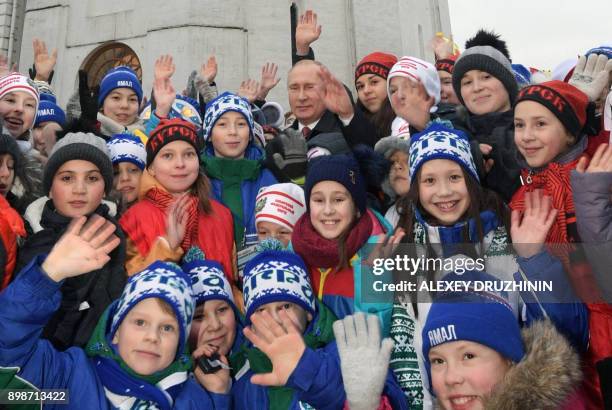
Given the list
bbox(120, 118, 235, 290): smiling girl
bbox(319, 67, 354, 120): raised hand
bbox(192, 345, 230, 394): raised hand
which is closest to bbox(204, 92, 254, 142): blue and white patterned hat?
bbox(120, 118, 235, 290): smiling girl

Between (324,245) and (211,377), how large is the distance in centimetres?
101

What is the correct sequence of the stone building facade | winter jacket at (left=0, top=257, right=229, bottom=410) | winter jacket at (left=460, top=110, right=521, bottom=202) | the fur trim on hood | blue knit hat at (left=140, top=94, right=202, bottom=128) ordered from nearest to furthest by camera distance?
the fur trim on hood, winter jacket at (left=0, top=257, right=229, bottom=410), winter jacket at (left=460, top=110, right=521, bottom=202), blue knit hat at (left=140, top=94, right=202, bottom=128), the stone building facade

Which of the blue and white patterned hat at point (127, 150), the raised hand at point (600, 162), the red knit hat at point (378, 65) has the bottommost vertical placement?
the raised hand at point (600, 162)

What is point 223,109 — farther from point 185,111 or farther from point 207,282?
point 207,282

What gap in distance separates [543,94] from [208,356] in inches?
96.8

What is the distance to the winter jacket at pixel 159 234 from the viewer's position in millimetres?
3615

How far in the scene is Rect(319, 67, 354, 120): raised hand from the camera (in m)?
4.54

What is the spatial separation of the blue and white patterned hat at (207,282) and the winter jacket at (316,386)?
17.0 inches

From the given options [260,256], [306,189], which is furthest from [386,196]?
[260,256]

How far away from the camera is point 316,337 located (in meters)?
2.98

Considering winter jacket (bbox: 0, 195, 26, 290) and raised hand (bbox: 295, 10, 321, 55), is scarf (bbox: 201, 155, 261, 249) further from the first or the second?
raised hand (bbox: 295, 10, 321, 55)

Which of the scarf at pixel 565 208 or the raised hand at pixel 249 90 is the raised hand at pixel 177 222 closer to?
the scarf at pixel 565 208

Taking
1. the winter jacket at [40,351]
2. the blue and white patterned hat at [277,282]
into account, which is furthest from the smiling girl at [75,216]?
the blue and white patterned hat at [277,282]

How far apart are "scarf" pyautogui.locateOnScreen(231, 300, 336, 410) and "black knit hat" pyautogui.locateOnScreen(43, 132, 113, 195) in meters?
1.58
